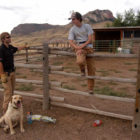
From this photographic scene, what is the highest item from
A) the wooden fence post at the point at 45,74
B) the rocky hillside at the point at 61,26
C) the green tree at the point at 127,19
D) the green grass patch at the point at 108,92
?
the rocky hillside at the point at 61,26

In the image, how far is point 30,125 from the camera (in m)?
3.71

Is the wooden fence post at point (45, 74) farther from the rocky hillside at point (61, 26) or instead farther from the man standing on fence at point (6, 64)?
the rocky hillside at point (61, 26)

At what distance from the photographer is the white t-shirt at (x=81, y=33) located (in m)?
3.52

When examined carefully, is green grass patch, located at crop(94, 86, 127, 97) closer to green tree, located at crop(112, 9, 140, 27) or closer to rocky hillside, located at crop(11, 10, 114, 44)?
green tree, located at crop(112, 9, 140, 27)

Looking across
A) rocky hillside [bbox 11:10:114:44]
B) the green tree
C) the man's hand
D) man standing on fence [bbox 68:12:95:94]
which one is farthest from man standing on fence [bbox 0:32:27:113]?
rocky hillside [bbox 11:10:114:44]

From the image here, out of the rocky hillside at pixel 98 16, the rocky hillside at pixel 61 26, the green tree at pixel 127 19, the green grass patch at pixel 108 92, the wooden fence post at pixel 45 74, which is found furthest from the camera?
the rocky hillside at pixel 98 16

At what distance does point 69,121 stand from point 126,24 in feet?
108

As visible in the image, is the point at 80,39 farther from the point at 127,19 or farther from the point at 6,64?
the point at 127,19

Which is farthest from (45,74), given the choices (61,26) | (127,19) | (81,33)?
(61,26)

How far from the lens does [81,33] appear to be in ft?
11.7

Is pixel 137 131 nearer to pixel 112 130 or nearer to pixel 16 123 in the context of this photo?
pixel 112 130

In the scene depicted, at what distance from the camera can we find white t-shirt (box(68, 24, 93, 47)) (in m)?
3.52

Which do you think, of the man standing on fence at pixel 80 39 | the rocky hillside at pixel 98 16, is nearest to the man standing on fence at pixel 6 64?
the man standing on fence at pixel 80 39

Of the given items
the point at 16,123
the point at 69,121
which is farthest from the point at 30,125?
the point at 69,121
